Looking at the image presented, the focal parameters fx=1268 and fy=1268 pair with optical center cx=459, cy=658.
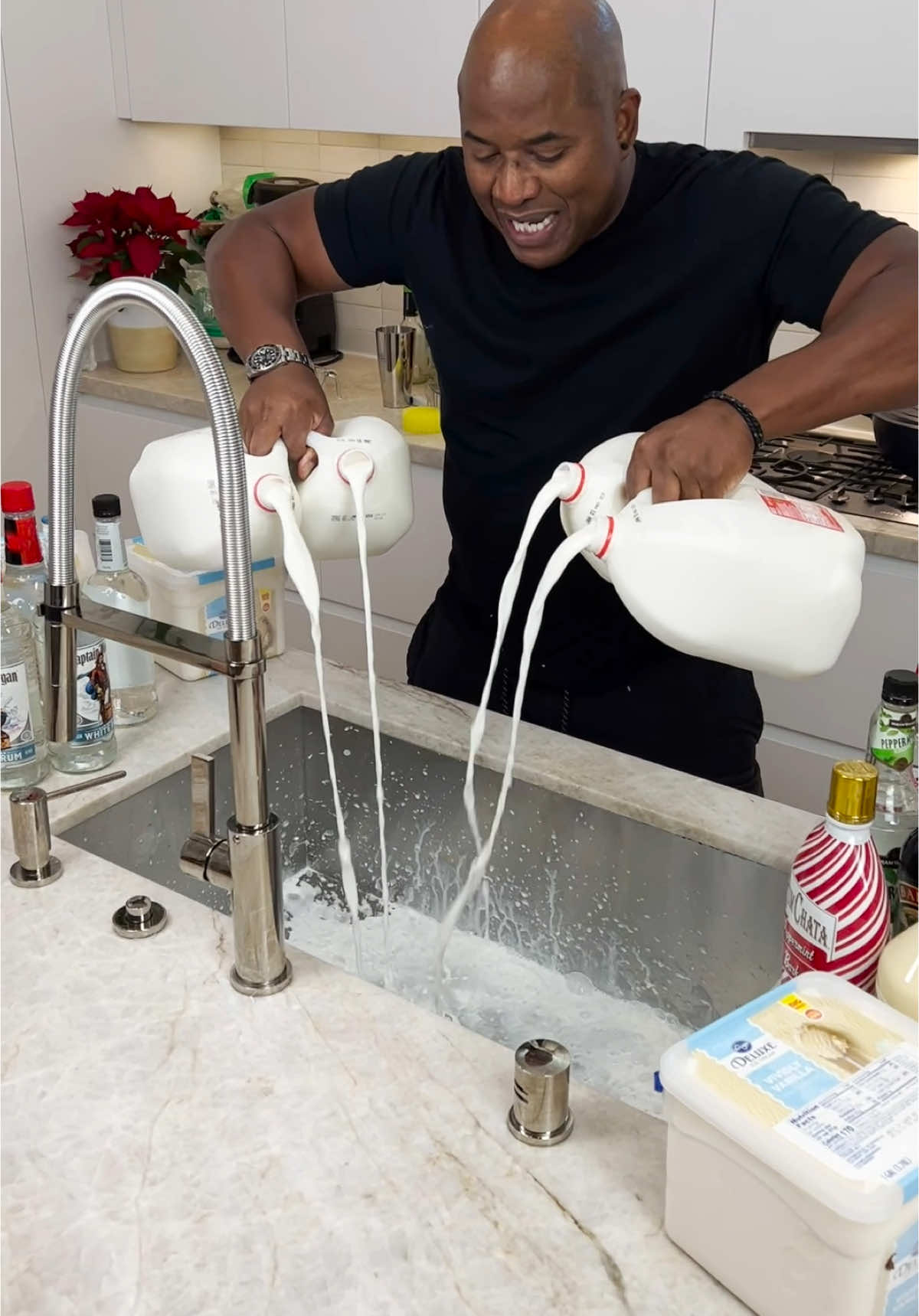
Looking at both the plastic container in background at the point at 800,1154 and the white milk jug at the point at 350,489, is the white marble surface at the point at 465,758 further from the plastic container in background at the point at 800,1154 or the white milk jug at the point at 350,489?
the plastic container in background at the point at 800,1154

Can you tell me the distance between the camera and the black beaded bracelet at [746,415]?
3.64 feet

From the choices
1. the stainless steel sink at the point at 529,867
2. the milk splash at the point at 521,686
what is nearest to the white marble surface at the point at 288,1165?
the milk splash at the point at 521,686

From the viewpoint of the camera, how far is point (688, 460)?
104 centimetres

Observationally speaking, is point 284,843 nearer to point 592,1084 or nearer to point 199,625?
point 199,625

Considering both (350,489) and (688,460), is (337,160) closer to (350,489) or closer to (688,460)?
(350,489)

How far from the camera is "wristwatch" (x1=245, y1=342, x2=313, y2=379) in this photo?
1338 millimetres

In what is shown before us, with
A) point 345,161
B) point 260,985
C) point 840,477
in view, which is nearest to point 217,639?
point 260,985

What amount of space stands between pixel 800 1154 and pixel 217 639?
50cm

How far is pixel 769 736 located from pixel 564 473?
135 cm

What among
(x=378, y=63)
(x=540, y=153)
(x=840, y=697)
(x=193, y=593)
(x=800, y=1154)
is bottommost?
(x=840, y=697)

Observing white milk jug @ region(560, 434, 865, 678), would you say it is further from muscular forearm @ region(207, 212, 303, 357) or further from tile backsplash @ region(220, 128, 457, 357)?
tile backsplash @ region(220, 128, 457, 357)

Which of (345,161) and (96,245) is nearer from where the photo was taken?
(96,245)

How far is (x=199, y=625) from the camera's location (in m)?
1.45

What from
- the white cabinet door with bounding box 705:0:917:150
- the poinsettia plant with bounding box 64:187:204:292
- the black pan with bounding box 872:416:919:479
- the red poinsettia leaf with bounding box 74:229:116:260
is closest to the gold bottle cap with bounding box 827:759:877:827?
the black pan with bounding box 872:416:919:479
